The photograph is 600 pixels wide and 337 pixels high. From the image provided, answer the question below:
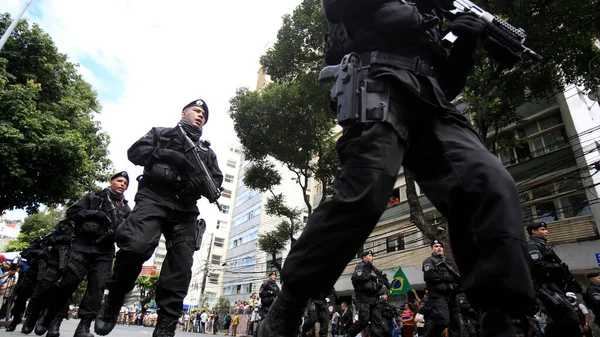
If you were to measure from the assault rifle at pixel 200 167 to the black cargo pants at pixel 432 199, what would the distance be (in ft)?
7.33

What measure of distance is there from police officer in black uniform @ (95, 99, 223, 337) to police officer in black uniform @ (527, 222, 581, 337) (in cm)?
429

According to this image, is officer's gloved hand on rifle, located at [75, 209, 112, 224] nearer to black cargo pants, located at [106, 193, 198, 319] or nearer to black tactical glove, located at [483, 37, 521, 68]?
black cargo pants, located at [106, 193, 198, 319]

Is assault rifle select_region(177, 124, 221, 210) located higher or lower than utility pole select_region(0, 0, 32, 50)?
lower

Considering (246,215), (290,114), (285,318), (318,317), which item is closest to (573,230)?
(318,317)

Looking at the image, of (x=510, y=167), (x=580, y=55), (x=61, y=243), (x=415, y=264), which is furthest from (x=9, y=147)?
(x=510, y=167)

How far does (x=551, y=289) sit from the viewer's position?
534 centimetres

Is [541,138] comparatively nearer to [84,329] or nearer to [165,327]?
[165,327]

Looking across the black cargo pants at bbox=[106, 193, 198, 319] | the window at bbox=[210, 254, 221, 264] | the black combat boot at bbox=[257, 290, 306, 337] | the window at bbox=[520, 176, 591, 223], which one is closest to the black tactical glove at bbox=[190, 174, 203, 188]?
the black cargo pants at bbox=[106, 193, 198, 319]

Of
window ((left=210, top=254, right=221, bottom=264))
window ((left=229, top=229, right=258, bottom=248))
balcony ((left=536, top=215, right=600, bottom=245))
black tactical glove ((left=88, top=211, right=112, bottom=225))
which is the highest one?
window ((left=229, top=229, right=258, bottom=248))

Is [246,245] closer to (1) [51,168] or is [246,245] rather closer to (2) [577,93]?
(1) [51,168]

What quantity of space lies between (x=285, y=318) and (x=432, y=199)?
78 centimetres

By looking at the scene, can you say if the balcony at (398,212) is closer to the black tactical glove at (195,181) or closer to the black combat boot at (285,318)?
the black tactical glove at (195,181)

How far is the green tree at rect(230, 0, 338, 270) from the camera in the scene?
45.6 feet

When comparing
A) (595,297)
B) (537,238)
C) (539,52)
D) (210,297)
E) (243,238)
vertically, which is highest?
(243,238)
